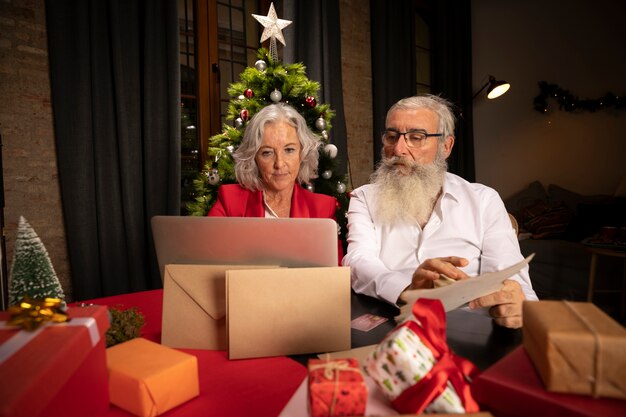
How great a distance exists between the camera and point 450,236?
6.21 ft

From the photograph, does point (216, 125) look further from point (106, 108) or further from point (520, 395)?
point (520, 395)

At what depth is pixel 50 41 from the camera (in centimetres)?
286

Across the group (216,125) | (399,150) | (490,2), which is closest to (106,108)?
(216,125)

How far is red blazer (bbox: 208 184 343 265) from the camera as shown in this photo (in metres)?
2.32

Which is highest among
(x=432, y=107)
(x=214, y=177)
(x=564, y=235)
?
(x=432, y=107)

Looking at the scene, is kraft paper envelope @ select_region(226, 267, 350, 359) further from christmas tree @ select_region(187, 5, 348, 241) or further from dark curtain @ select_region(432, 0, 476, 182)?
dark curtain @ select_region(432, 0, 476, 182)

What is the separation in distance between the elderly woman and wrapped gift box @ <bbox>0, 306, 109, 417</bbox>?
1558mm

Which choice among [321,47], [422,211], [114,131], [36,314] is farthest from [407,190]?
[321,47]

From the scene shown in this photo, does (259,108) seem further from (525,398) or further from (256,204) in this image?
(525,398)

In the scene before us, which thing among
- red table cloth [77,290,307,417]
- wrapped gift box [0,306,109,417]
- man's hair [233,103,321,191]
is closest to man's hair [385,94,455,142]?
man's hair [233,103,321,191]

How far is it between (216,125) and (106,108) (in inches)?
43.9

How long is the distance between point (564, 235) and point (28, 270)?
5926mm

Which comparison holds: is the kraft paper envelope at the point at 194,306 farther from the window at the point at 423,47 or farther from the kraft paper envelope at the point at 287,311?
the window at the point at 423,47

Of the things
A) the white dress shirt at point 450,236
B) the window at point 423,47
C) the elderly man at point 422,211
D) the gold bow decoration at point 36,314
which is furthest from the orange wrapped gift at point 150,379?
the window at point 423,47
